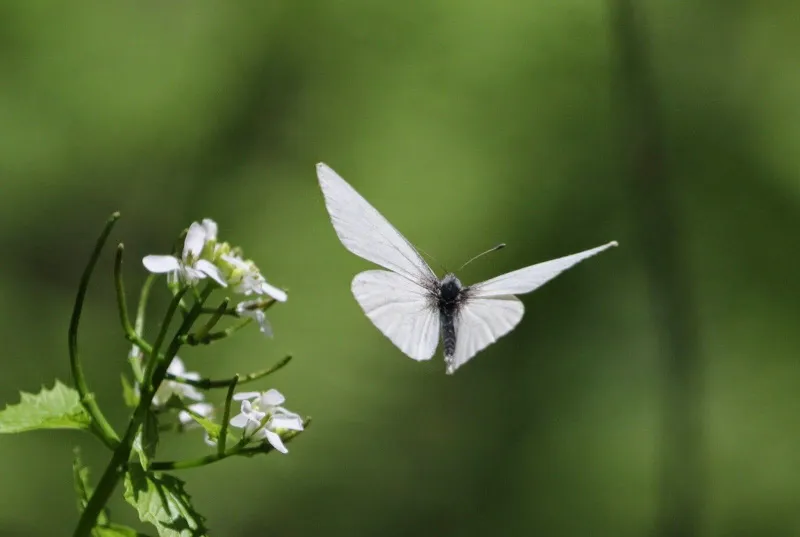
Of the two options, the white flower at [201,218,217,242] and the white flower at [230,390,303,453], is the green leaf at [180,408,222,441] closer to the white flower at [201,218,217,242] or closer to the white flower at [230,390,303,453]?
the white flower at [230,390,303,453]

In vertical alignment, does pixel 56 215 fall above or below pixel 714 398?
above

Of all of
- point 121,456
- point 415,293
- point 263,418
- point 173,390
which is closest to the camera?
point 121,456

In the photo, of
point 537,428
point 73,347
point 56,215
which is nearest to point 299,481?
point 537,428

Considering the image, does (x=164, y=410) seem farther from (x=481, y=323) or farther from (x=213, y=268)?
(x=481, y=323)

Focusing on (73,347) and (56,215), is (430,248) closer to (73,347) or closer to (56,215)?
(56,215)

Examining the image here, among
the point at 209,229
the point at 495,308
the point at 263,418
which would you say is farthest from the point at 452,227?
the point at 263,418

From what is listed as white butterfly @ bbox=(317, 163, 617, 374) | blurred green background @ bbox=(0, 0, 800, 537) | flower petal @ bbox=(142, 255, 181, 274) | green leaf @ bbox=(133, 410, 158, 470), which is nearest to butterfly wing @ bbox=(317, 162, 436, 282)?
white butterfly @ bbox=(317, 163, 617, 374)
